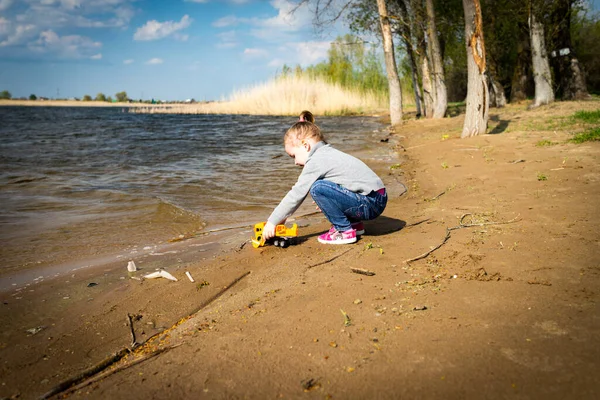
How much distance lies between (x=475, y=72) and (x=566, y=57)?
8.16 m

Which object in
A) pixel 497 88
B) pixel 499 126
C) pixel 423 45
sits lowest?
pixel 499 126

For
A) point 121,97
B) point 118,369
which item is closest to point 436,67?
point 118,369

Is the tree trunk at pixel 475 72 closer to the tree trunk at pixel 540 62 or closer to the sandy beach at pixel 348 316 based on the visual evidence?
the sandy beach at pixel 348 316

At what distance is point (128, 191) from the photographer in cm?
752

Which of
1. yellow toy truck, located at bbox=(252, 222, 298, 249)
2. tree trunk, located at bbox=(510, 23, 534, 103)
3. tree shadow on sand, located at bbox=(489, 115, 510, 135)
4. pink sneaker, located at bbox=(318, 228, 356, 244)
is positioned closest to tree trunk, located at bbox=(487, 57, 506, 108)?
tree trunk, located at bbox=(510, 23, 534, 103)

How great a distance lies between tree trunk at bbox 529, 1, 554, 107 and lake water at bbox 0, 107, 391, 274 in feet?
17.3

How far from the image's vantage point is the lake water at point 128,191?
4934 mm

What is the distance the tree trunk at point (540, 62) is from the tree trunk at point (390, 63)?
14.3ft

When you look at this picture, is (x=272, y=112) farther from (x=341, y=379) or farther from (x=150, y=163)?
(x=341, y=379)

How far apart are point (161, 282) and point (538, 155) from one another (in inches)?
233

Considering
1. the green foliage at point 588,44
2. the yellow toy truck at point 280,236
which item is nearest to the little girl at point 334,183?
the yellow toy truck at point 280,236

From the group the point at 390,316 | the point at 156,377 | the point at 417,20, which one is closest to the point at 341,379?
the point at 390,316

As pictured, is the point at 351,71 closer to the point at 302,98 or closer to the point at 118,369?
the point at 302,98

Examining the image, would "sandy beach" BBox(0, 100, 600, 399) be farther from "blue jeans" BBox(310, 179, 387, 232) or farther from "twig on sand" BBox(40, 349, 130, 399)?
"blue jeans" BBox(310, 179, 387, 232)
